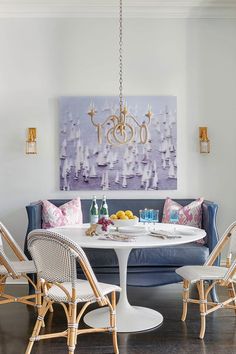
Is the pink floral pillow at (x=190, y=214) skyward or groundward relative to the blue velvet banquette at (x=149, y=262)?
skyward

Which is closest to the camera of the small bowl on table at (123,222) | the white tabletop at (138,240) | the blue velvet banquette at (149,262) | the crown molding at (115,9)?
the white tabletop at (138,240)

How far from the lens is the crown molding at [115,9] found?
5203mm

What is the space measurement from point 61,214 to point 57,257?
6.55ft

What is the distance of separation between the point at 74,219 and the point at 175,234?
66.2 inches

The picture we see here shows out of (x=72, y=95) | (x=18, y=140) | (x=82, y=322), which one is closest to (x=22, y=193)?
(x=18, y=140)

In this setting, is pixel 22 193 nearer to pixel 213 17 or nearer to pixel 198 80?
pixel 198 80

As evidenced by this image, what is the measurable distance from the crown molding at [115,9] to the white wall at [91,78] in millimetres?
70

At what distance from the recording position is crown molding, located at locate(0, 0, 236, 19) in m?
5.20

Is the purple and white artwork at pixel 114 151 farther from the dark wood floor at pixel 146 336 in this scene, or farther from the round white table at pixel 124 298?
the dark wood floor at pixel 146 336

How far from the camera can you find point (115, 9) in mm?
5262

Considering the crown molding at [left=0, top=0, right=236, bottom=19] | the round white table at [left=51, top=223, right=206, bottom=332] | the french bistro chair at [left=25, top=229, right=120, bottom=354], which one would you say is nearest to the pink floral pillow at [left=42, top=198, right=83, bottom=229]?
the round white table at [left=51, top=223, right=206, bottom=332]

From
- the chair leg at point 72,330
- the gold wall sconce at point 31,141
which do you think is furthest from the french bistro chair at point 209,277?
the gold wall sconce at point 31,141

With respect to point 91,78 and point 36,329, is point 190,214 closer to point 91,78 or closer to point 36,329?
point 91,78

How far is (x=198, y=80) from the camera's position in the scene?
5.38m
